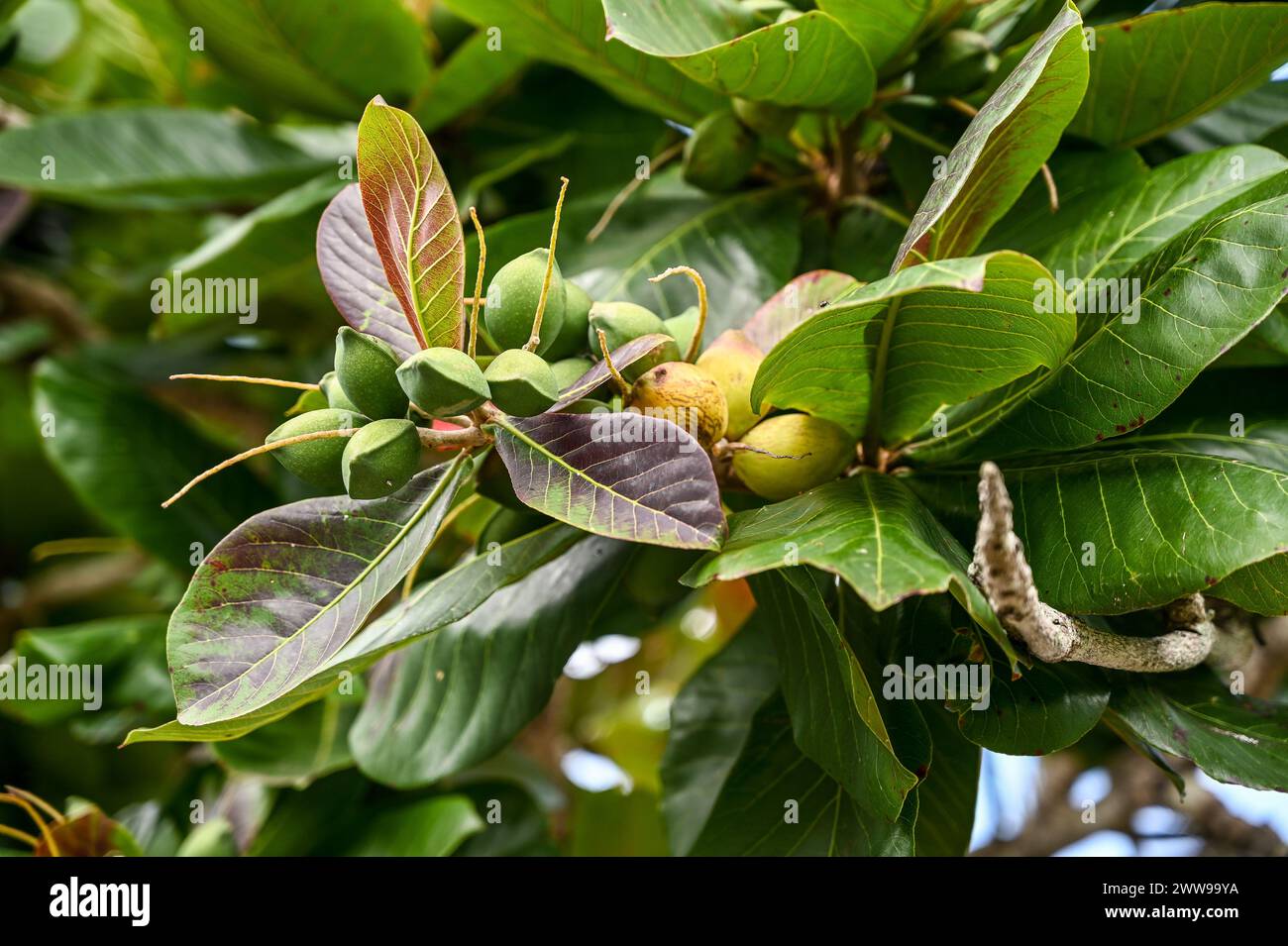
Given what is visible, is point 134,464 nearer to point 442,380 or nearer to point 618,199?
point 618,199

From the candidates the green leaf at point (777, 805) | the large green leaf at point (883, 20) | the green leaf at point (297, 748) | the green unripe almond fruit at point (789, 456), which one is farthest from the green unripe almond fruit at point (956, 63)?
the green leaf at point (297, 748)

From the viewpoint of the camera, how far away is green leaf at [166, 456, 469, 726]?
28.2 inches

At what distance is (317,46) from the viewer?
129 centimetres

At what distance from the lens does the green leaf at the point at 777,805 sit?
90 centimetres

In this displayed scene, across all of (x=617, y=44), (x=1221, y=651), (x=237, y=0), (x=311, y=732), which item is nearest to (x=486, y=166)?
(x=237, y=0)

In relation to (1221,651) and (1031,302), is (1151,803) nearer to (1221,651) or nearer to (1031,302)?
(1221,651)

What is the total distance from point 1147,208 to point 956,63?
21 cm

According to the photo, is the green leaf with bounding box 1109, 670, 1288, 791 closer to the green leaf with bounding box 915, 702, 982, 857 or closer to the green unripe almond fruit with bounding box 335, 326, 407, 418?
the green leaf with bounding box 915, 702, 982, 857

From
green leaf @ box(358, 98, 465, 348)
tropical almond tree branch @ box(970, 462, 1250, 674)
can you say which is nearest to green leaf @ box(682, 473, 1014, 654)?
tropical almond tree branch @ box(970, 462, 1250, 674)

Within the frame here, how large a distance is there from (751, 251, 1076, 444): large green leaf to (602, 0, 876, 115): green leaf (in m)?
0.26

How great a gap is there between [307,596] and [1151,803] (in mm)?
1606

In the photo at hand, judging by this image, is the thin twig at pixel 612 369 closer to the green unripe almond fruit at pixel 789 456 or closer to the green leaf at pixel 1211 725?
the green unripe almond fruit at pixel 789 456

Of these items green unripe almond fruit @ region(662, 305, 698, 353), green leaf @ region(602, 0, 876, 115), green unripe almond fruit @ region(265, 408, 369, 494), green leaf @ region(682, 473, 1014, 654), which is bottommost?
green leaf @ region(682, 473, 1014, 654)

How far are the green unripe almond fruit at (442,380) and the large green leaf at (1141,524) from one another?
0.64 feet
